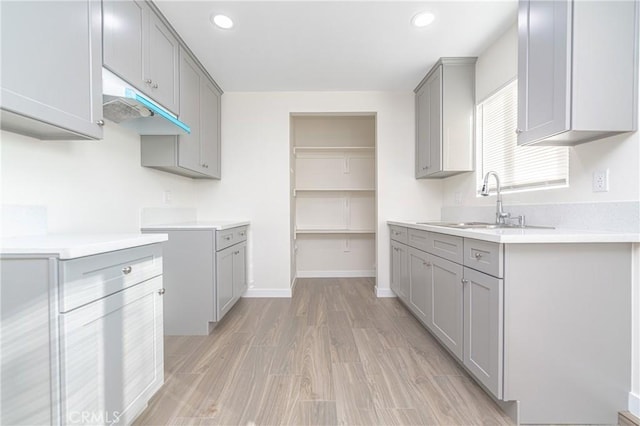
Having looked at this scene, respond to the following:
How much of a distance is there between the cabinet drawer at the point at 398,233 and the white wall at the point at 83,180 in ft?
7.59

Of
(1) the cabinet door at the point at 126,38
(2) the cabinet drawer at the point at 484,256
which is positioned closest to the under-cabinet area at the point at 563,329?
(2) the cabinet drawer at the point at 484,256

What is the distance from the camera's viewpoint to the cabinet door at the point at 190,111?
2.41m

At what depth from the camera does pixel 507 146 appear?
7.69 ft

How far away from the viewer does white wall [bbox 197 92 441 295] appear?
343 centimetres

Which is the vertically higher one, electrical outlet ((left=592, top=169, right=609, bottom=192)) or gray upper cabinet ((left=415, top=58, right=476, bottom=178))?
gray upper cabinet ((left=415, top=58, right=476, bottom=178))

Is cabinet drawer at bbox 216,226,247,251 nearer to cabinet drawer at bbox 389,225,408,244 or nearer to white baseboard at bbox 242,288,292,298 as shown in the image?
white baseboard at bbox 242,288,292,298

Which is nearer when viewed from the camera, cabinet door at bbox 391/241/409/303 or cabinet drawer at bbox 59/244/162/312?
cabinet drawer at bbox 59/244/162/312

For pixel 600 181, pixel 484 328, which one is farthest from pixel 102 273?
pixel 600 181

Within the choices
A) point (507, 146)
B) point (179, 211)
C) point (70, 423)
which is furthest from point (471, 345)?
point (179, 211)

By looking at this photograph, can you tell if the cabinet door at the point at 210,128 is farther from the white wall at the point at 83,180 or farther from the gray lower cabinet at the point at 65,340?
the gray lower cabinet at the point at 65,340

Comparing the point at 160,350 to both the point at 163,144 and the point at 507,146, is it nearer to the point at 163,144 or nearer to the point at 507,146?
the point at 163,144

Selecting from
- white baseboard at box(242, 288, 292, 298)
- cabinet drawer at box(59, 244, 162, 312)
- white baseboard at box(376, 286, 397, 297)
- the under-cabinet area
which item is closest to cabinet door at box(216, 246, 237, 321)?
white baseboard at box(242, 288, 292, 298)

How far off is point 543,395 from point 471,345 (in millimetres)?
349

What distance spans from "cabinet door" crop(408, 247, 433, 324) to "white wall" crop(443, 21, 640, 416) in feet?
2.46
